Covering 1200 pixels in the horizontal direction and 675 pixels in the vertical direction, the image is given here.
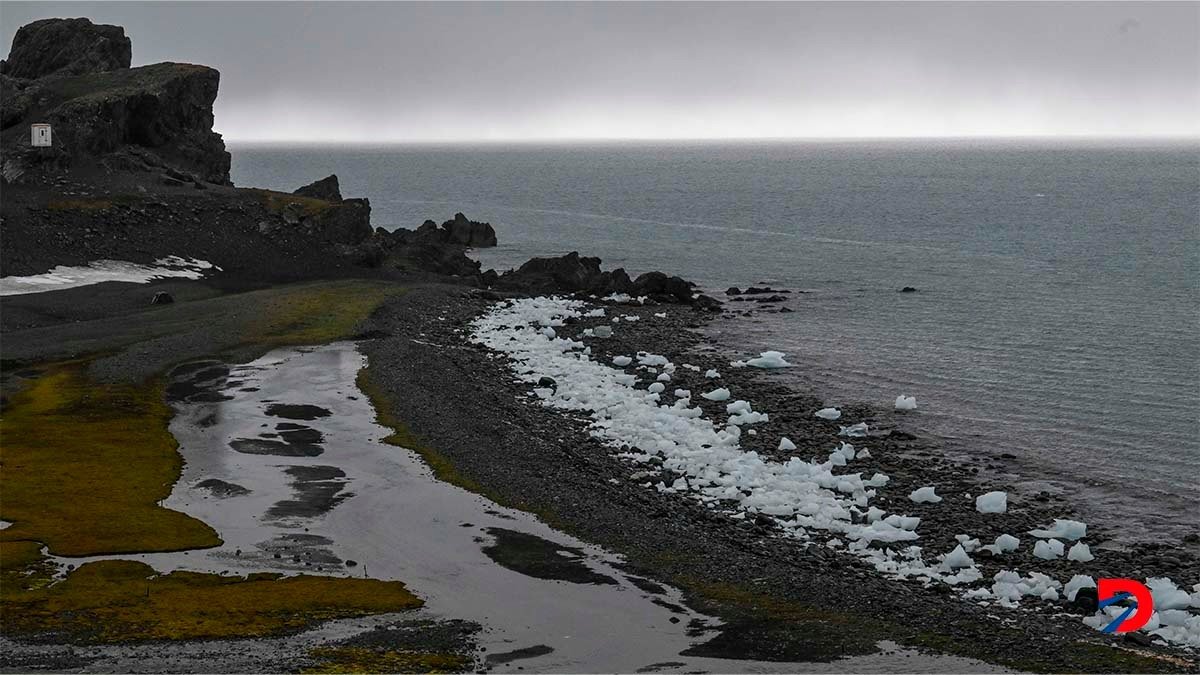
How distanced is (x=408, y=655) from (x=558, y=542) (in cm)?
945

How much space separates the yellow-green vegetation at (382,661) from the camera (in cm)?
2738

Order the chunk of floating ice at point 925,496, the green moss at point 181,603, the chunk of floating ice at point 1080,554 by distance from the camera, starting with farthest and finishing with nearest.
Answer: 1. the chunk of floating ice at point 925,496
2. the chunk of floating ice at point 1080,554
3. the green moss at point 181,603

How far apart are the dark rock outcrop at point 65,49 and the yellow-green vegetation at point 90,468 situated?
3068 inches

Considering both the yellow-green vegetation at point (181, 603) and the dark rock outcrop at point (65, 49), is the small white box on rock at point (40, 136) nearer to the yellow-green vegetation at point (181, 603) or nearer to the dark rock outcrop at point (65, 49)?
the dark rock outcrop at point (65, 49)

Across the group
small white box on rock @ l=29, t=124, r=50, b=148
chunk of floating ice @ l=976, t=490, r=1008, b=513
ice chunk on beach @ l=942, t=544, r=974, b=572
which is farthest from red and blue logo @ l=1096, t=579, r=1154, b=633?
small white box on rock @ l=29, t=124, r=50, b=148

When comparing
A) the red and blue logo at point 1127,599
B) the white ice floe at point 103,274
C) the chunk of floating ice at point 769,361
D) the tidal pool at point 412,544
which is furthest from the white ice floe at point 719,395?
the white ice floe at point 103,274

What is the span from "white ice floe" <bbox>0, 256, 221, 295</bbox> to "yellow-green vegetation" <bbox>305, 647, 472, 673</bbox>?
60.9 m

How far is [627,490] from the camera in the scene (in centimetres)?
4206

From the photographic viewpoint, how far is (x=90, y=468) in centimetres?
4416

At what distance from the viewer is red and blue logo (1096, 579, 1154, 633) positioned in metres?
29.9

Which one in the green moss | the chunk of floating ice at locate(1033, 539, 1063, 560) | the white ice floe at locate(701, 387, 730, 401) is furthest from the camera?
the white ice floe at locate(701, 387, 730, 401)

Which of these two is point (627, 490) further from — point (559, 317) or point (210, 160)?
point (210, 160)

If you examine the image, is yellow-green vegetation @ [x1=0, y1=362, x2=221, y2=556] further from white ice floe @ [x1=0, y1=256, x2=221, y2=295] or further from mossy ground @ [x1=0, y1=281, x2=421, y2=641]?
white ice floe @ [x1=0, y1=256, x2=221, y2=295]

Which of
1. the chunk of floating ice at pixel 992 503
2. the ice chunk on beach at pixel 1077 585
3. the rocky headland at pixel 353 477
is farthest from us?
the chunk of floating ice at pixel 992 503
